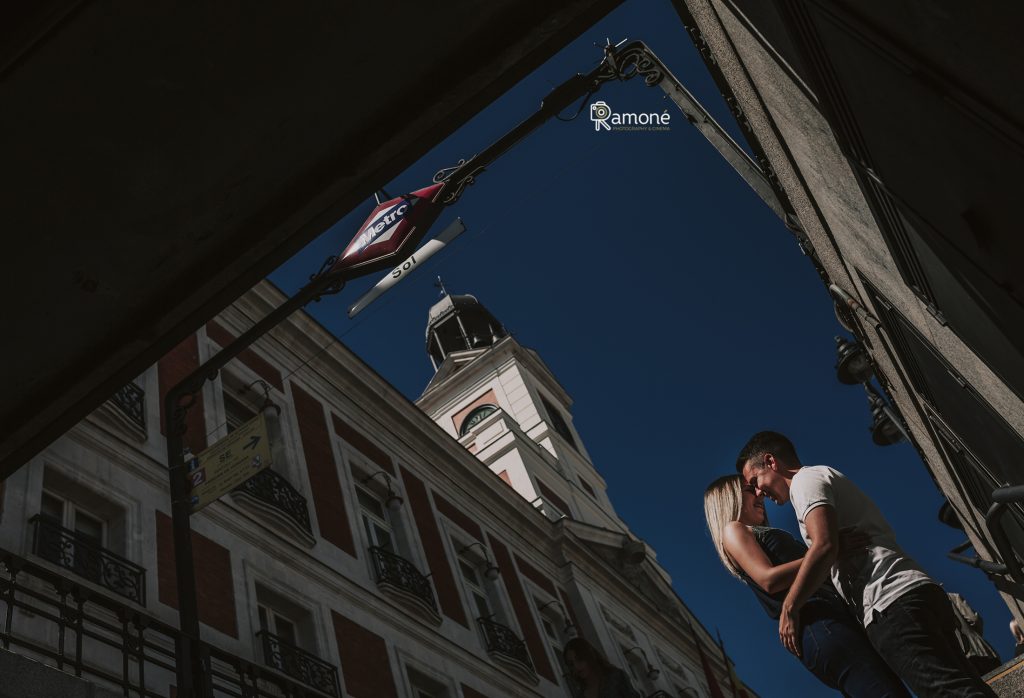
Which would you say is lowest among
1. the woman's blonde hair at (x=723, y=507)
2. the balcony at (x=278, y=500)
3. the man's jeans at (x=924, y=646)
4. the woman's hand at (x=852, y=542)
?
the man's jeans at (x=924, y=646)

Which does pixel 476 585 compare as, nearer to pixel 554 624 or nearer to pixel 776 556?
pixel 554 624

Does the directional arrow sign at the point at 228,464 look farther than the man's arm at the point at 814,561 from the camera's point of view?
Yes

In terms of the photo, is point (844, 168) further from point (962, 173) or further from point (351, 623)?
point (351, 623)

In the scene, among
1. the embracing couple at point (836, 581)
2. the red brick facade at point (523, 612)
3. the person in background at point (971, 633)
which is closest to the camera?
the embracing couple at point (836, 581)

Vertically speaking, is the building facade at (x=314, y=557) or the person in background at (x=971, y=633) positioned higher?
the building facade at (x=314, y=557)

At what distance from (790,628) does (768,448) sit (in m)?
0.78

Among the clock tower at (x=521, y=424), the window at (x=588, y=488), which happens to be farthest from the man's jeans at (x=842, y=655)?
the window at (x=588, y=488)

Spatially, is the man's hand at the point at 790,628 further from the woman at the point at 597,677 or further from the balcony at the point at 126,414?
the balcony at the point at 126,414

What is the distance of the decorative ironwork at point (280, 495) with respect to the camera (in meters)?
15.6

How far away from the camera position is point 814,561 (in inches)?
141

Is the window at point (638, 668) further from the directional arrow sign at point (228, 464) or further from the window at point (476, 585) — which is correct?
the directional arrow sign at point (228, 464)

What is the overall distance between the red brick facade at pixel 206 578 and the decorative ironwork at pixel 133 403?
1615 mm

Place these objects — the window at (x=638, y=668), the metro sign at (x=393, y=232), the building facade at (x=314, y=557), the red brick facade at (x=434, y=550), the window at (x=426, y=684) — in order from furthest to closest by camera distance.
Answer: the window at (x=638, y=668) → the red brick facade at (x=434, y=550) → the window at (x=426, y=684) → the building facade at (x=314, y=557) → the metro sign at (x=393, y=232)

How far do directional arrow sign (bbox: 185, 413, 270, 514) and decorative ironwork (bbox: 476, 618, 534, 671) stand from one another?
41.2 feet
